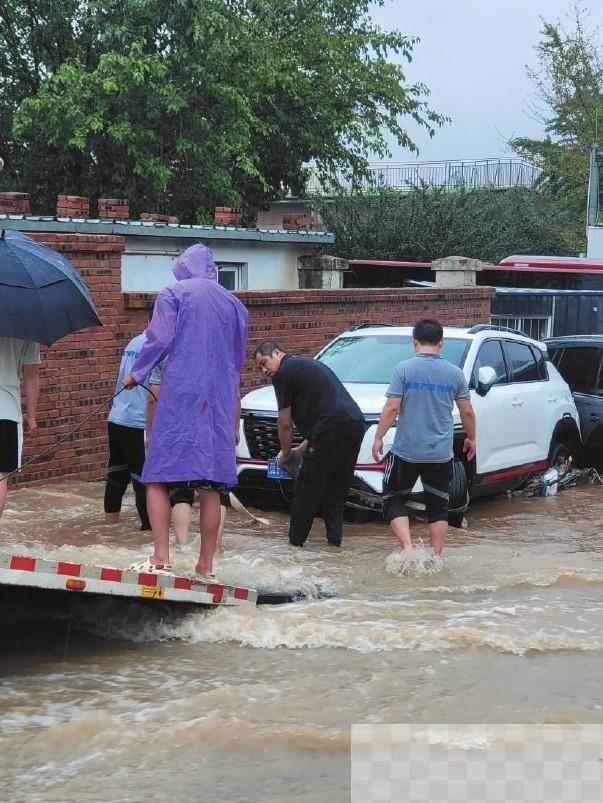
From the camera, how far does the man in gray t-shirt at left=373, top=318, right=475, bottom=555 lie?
8.23 metres

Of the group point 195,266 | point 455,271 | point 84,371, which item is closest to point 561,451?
point 84,371

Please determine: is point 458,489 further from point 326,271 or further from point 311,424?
point 326,271

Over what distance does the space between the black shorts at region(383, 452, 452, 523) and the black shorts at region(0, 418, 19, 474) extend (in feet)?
8.56

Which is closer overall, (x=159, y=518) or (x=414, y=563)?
(x=159, y=518)

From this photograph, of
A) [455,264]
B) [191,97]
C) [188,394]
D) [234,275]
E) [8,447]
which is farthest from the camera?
[191,97]

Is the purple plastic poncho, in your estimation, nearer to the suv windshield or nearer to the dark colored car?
the suv windshield

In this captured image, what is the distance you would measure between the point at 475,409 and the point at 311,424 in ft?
Result: 8.99

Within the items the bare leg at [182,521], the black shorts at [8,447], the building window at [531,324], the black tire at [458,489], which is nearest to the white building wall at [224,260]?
the building window at [531,324]

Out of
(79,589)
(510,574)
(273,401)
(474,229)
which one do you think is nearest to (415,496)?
(273,401)

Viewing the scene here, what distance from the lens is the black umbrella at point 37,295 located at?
6.96m

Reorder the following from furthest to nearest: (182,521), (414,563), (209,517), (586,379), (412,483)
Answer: (586,379) < (412,483) < (414,563) < (182,521) < (209,517)

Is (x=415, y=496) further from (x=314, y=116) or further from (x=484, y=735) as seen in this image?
(x=314, y=116)

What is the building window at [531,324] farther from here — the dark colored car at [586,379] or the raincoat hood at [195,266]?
the raincoat hood at [195,266]

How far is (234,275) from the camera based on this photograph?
2147cm
